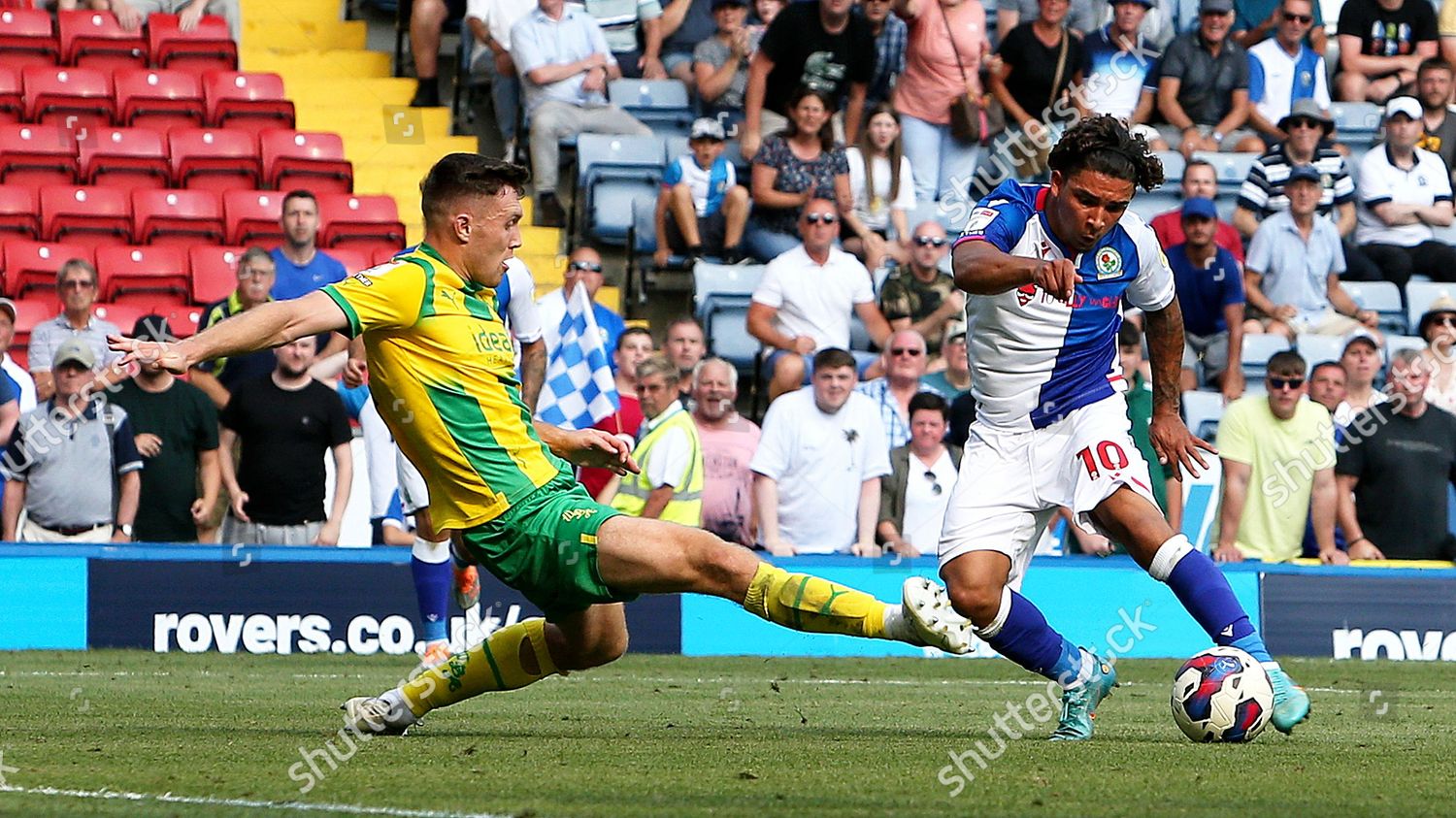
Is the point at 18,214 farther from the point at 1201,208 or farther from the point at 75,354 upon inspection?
the point at 1201,208

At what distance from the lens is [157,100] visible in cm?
1711

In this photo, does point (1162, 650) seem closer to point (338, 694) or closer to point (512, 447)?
point (338, 694)

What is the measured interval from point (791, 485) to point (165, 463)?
13.0ft

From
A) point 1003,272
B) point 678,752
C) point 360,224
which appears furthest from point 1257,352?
point 678,752

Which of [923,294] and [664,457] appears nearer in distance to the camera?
[664,457]

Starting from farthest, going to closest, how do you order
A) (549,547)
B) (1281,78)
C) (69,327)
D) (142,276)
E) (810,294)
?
1. (1281,78)
2. (142,276)
3. (810,294)
4. (69,327)
5. (549,547)

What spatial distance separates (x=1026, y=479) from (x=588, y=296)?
7104mm

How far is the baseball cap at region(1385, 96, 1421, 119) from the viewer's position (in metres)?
17.2

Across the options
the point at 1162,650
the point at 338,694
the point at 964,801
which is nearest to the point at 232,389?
the point at 338,694

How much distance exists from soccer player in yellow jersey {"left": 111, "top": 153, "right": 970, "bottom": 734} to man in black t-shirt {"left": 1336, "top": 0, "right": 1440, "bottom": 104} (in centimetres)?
1412

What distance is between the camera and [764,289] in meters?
15.2

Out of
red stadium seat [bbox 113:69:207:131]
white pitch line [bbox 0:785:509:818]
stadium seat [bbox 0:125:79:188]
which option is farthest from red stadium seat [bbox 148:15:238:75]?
white pitch line [bbox 0:785:509:818]

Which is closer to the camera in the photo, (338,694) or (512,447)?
(512,447)

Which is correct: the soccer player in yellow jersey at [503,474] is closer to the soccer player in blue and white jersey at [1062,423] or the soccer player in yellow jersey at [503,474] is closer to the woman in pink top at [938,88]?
the soccer player in blue and white jersey at [1062,423]
